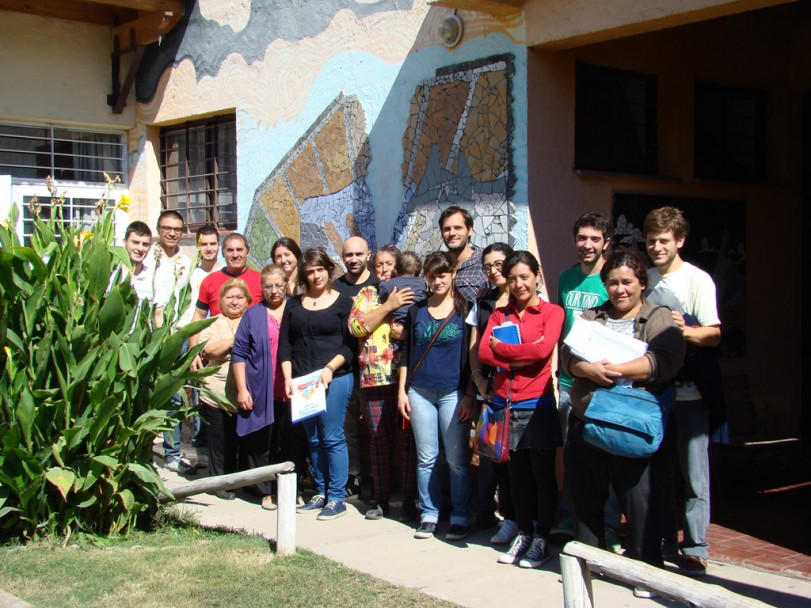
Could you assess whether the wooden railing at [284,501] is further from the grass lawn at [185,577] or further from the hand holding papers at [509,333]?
the hand holding papers at [509,333]

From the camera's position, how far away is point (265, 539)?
20.7 ft

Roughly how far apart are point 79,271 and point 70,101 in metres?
6.46

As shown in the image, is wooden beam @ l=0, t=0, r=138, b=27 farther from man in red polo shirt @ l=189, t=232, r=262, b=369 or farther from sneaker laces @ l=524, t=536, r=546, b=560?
sneaker laces @ l=524, t=536, r=546, b=560

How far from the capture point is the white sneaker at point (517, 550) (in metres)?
5.82

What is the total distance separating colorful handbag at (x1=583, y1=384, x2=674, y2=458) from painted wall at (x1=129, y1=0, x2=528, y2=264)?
2555mm

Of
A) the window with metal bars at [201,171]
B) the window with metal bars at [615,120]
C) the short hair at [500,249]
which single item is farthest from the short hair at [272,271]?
the window with metal bars at [201,171]

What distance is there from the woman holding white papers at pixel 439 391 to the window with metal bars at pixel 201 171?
5054 mm

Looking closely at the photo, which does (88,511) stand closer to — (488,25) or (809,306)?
(488,25)

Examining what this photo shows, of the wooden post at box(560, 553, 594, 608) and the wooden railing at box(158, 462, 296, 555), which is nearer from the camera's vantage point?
the wooden post at box(560, 553, 594, 608)

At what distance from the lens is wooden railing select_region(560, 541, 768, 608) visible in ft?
10.7

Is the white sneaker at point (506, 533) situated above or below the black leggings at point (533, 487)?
below

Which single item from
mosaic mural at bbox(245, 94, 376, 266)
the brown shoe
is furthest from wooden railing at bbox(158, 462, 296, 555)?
mosaic mural at bbox(245, 94, 376, 266)

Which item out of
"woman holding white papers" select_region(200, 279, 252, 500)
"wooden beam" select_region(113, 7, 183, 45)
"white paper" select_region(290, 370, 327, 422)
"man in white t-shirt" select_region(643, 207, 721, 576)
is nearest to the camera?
"man in white t-shirt" select_region(643, 207, 721, 576)

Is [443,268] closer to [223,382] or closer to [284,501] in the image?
[284,501]
